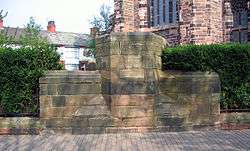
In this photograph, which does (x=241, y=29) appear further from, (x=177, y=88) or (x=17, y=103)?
(x=17, y=103)

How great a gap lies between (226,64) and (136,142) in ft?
11.2

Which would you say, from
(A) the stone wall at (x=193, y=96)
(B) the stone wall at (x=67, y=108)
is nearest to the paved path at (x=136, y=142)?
(B) the stone wall at (x=67, y=108)

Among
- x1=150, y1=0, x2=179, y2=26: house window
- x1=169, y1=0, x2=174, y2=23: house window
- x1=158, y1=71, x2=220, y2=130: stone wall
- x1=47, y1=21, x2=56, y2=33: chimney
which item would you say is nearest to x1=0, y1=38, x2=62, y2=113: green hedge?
x1=158, y1=71, x2=220, y2=130: stone wall

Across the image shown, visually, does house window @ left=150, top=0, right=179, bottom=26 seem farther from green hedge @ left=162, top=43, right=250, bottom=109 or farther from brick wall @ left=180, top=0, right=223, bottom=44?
green hedge @ left=162, top=43, right=250, bottom=109

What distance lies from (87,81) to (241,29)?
47.1 ft

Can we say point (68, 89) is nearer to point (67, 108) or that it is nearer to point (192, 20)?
point (67, 108)

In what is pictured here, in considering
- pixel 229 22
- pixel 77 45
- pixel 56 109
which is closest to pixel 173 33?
pixel 229 22

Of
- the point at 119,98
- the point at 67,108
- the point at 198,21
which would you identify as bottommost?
the point at 67,108

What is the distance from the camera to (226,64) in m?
10.4

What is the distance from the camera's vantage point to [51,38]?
5616 cm

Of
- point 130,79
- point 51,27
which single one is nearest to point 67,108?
point 130,79

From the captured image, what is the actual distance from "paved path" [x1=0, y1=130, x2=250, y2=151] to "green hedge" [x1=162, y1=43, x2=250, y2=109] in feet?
3.33

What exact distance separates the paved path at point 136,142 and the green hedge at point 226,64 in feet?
3.33

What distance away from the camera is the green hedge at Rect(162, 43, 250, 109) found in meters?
10.4
